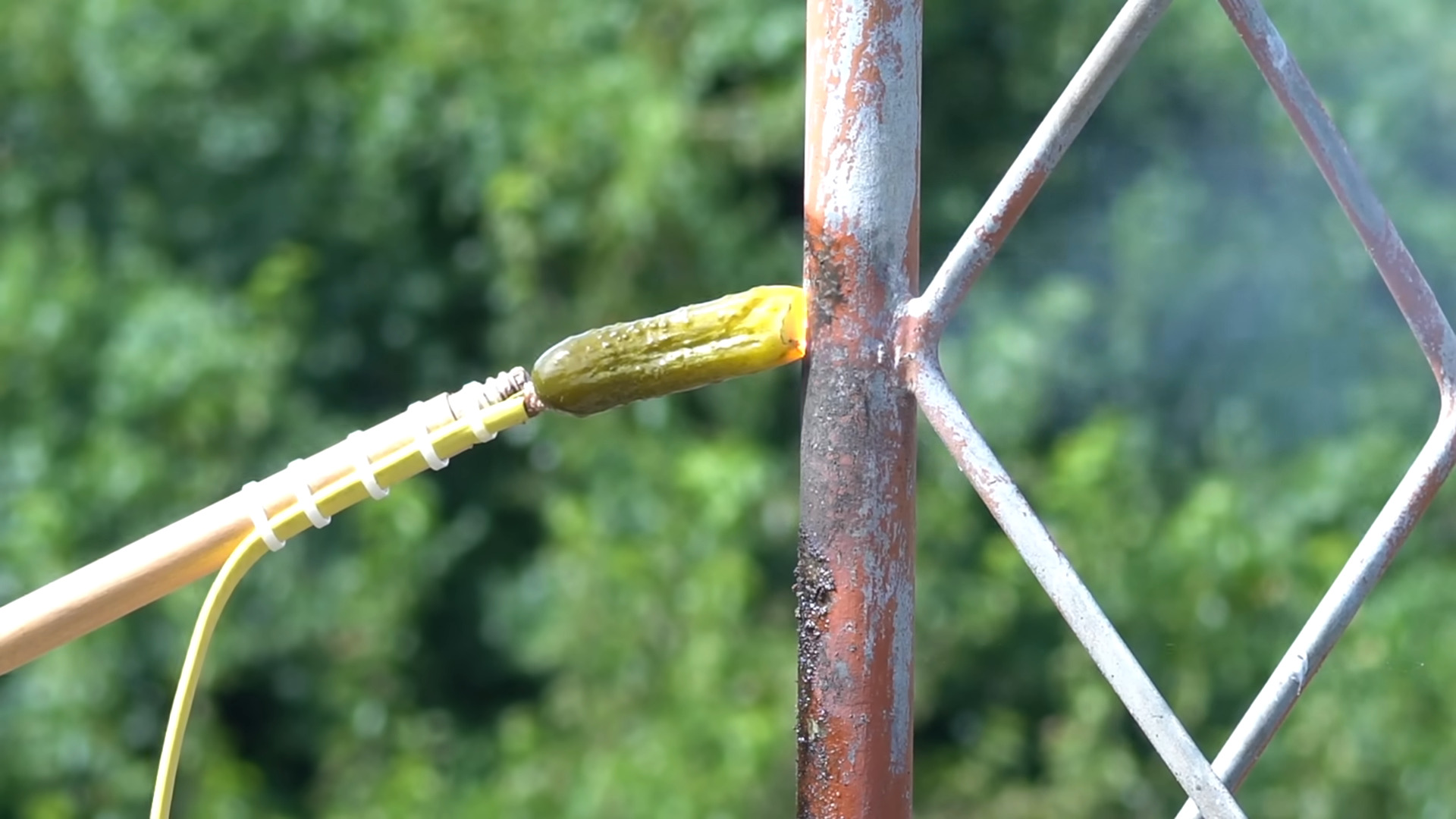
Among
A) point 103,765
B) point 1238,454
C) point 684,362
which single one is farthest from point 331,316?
point 684,362

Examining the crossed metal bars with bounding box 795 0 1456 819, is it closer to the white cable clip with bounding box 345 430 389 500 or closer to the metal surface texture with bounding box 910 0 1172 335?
the metal surface texture with bounding box 910 0 1172 335

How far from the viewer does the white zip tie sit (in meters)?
0.58

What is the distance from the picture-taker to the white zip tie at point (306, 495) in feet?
1.91

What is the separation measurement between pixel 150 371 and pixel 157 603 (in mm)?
347

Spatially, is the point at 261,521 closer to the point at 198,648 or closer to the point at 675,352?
the point at 198,648

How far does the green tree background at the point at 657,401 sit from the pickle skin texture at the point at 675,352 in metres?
1.57

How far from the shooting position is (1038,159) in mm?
506

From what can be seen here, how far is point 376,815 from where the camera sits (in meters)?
2.26

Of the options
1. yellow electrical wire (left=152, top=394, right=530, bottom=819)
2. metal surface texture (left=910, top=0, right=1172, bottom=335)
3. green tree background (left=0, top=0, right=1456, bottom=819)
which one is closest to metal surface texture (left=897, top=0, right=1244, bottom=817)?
metal surface texture (left=910, top=0, right=1172, bottom=335)

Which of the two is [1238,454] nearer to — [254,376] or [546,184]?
[546,184]

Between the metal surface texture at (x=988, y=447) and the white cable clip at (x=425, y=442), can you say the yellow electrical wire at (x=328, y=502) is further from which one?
the metal surface texture at (x=988, y=447)

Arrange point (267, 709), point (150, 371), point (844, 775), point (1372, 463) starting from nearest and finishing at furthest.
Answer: point (844, 775)
point (1372, 463)
point (150, 371)
point (267, 709)

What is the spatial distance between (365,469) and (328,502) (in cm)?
2

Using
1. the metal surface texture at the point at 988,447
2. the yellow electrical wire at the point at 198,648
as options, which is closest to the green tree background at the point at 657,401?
the yellow electrical wire at the point at 198,648
